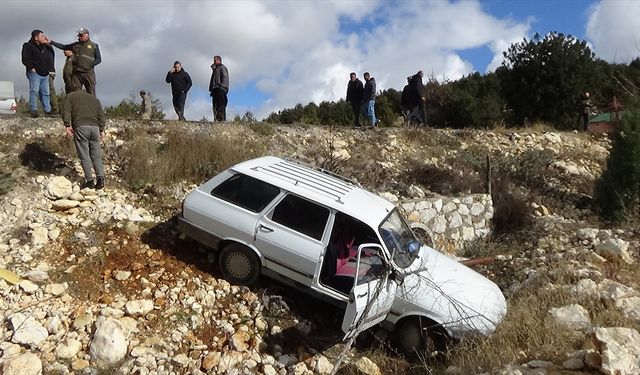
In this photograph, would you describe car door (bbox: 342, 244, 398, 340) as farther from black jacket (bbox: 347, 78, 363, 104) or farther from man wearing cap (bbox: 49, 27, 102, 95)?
black jacket (bbox: 347, 78, 363, 104)

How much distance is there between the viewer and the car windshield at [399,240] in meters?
6.08

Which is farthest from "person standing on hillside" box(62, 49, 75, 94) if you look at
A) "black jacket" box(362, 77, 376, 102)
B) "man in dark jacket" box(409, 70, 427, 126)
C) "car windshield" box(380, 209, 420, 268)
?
"man in dark jacket" box(409, 70, 427, 126)

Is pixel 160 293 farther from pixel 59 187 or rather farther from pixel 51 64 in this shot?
pixel 51 64

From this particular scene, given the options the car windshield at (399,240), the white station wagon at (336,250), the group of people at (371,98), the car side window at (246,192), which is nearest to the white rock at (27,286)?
the white station wagon at (336,250)

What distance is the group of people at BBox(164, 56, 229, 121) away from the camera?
38.6 ft

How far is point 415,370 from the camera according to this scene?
213 inches

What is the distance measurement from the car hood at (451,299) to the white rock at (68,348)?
3.38 m

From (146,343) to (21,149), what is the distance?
5082 millimetres

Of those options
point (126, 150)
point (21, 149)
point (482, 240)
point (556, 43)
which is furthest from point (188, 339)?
point (556, 43)

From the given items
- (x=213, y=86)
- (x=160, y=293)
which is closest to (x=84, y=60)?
(x=213, y=86)

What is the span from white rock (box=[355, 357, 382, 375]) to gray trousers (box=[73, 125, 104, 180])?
4.97m

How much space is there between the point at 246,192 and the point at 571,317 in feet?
12.9

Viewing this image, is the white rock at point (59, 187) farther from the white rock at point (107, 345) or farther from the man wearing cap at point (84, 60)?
the white rock at point (107, 345)

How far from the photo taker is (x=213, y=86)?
12.2 metres
